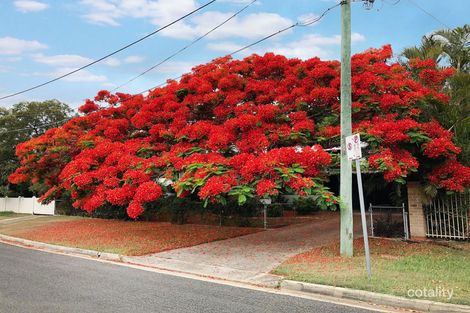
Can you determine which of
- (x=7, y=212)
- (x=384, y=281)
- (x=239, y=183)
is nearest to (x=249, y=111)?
(x=239, y=183)

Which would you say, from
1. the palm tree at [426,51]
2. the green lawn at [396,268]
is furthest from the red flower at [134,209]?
the palm tree at [426,51]

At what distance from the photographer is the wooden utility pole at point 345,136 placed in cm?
985

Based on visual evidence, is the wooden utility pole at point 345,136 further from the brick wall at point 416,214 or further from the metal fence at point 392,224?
the brick wall at point 416,214

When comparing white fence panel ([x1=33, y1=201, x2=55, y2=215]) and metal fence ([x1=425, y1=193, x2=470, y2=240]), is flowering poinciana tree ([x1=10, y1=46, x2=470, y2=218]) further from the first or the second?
white fence panel ([x1=33, y1=201, x2=55, y2=215])

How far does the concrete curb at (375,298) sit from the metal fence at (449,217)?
6559 mm

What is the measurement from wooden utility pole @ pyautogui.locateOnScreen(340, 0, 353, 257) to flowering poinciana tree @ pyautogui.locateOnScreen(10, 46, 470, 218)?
0.54m

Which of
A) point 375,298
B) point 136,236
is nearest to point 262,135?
point 375,298

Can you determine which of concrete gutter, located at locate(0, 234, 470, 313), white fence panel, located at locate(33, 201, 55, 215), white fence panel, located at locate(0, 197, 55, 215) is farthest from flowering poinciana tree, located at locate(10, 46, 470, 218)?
white fence panel, located at locate(0, 197, 55, 215)

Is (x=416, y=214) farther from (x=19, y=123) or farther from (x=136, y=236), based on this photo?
(x=19, y=123)

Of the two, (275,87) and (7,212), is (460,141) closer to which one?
(275,87)

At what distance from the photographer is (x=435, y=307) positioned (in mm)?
5941

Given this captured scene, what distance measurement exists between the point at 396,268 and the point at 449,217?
4735 millimetres

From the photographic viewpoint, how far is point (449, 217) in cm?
1197

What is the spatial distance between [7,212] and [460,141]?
3340cm
